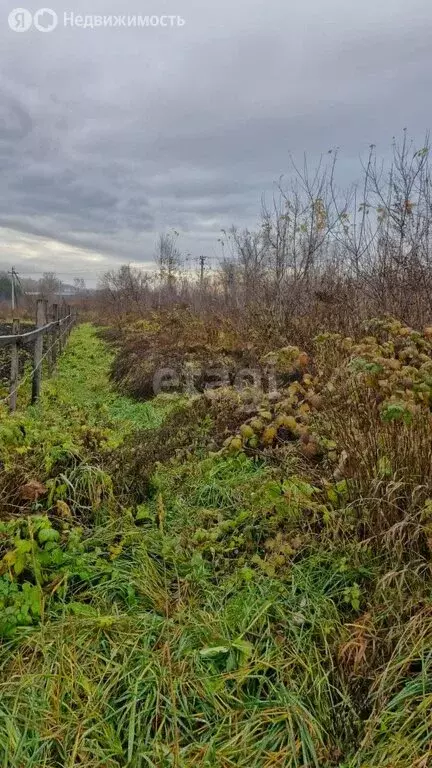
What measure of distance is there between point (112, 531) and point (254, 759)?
4.68 ft

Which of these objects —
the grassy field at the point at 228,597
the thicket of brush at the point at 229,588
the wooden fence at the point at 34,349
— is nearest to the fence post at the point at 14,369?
the wooden fence at the point at 34,349

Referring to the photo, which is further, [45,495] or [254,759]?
[45,495]

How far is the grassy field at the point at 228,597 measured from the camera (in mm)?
1646

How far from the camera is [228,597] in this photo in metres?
2.26

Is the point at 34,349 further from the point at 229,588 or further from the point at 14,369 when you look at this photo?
the point at 229,588

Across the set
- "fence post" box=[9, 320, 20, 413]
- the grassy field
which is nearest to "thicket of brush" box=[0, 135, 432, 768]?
the grassy field

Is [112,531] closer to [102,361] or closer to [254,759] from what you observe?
[254,759]

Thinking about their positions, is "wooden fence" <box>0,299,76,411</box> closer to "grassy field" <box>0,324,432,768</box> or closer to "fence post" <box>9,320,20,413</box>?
"fence post" <box>9,320,20,413</box>

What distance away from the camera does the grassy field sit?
1646 millimetres

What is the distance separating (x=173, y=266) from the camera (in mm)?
29094

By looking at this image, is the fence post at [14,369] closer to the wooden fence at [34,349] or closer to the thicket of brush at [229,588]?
the wooden fence at [34,349]

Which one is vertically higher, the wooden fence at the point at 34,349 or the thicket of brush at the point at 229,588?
the wooden fence at the point at 34,349

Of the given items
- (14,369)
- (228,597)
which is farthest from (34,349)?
(228,597)

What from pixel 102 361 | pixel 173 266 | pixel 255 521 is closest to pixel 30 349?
pixel 102 361
